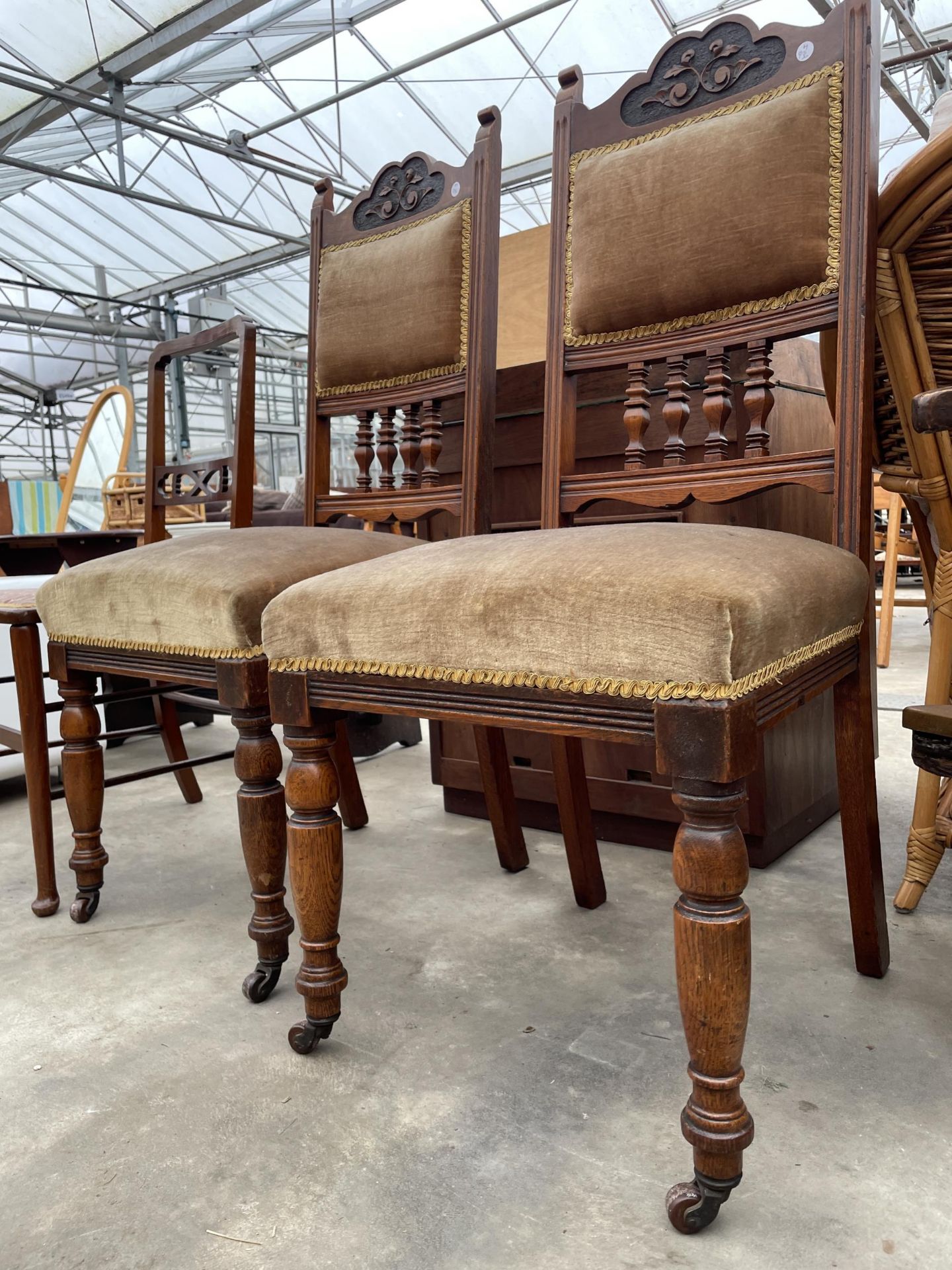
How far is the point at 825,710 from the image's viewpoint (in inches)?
66.3

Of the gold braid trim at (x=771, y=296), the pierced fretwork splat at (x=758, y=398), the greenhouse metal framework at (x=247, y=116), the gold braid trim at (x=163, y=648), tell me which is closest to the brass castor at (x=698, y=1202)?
the gold braid trim at (x=163, y=648)

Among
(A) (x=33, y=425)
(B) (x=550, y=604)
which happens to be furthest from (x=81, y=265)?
(B) (x=550, y=604)

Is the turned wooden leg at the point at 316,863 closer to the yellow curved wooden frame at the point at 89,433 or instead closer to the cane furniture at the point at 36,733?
the cane furniture at the point at 36,733

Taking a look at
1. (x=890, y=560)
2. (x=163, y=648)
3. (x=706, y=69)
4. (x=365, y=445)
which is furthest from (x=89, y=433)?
(x=890, y=560)

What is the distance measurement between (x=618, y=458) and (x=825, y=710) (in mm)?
589

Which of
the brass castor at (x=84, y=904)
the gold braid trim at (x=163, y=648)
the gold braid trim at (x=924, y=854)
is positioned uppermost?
the gold braid trim at (x=163, y=648)

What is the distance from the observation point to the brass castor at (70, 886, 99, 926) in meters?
1.41

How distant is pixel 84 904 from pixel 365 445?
2.72ft

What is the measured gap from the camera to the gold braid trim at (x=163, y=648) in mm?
1065

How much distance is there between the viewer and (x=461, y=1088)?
0.95 meters

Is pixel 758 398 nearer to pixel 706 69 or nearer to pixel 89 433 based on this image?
pixel 706 69

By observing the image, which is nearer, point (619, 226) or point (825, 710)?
point (619, 226)

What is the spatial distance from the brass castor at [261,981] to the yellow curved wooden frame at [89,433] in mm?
1460

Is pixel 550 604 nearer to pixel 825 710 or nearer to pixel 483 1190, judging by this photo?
pixel 483 1190
